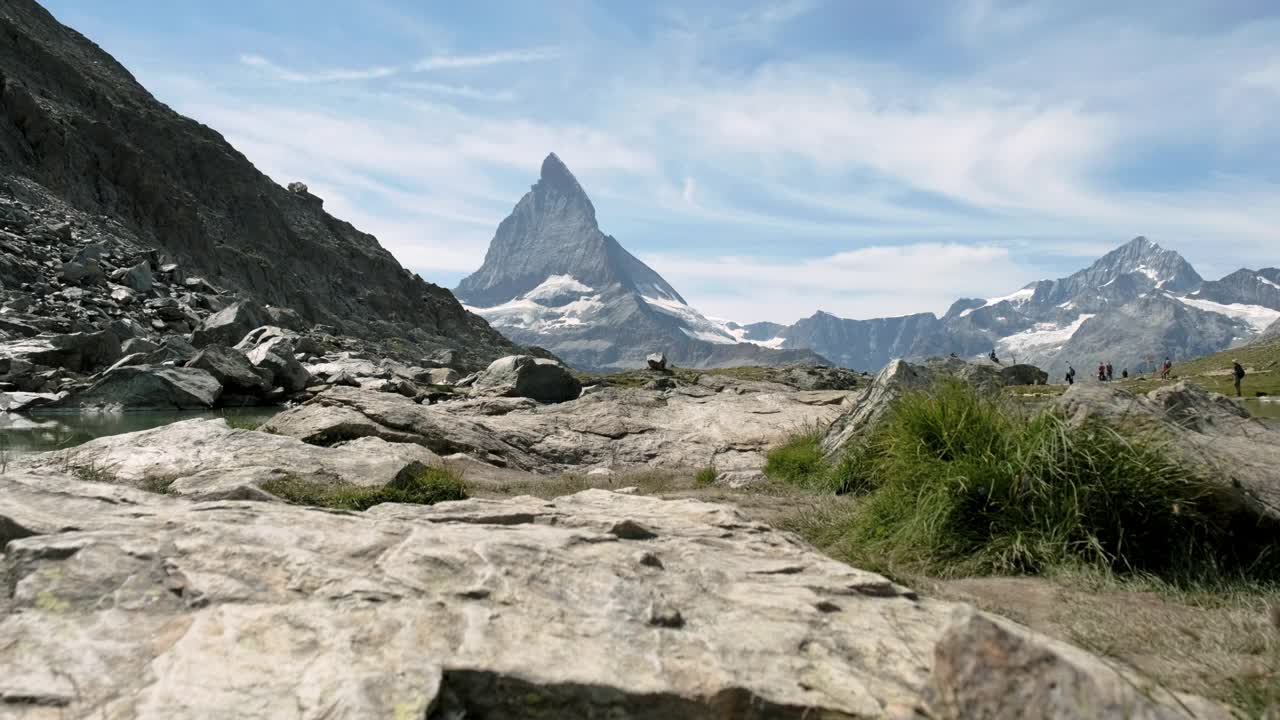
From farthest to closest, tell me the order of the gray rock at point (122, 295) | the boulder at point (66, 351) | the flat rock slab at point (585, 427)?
1. the gray rock at point (122, 295)
2. the boulder at point (66, 351)
3. the flat rock slab at point (585, 427)

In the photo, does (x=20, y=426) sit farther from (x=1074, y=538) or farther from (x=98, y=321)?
(x=1074, y=538)

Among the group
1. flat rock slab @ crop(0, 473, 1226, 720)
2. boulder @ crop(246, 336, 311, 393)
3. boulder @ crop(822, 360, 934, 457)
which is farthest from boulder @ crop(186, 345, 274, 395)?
flat rock slab @ crop(0, 473, 1226, 720)

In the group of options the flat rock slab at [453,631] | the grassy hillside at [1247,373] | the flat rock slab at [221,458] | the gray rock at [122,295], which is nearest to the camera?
the flat rock slab at [453,631]

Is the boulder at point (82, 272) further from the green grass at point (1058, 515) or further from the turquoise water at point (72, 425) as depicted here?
the green grass at point (1058, 515)

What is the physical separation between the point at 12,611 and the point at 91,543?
0.73 meters

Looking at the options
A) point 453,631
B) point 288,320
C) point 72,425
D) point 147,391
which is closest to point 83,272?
point 147,391

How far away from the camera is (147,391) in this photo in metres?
34.8

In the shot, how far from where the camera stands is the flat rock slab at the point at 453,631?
12.6 ft

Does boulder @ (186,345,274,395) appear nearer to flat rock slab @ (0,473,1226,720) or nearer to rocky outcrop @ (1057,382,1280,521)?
flat rock slab @ (0,473,1226,720)

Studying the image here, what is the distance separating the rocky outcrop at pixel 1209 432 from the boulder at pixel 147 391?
3610cm

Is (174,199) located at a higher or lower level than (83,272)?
higher

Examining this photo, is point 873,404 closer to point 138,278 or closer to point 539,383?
point 539,383

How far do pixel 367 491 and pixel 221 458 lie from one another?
3.72 metres

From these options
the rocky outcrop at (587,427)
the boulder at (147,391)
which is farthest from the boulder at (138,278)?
the rocky outcrop at (587,427)
